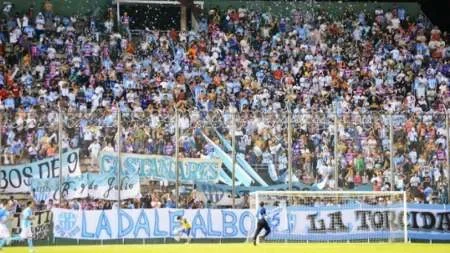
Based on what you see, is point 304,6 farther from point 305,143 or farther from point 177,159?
point 177,159

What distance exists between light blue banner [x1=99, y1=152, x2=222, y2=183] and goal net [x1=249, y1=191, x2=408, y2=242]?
176cm

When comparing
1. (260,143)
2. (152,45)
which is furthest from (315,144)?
(152,45)

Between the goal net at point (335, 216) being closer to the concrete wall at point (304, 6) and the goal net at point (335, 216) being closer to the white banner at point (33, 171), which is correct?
the white banner at point (33, 171)

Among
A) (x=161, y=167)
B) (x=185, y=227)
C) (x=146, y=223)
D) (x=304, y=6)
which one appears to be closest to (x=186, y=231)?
(x=185, y=227)

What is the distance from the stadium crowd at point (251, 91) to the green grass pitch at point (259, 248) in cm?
235

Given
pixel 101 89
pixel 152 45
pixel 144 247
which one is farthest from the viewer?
pixel 152 45

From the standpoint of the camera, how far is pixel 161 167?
31.4 m

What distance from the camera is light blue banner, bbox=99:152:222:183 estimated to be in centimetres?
3122

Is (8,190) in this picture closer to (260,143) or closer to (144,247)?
(144,247)

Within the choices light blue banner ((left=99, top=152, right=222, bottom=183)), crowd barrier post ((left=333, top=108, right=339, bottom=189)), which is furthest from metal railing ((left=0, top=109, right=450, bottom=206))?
light blue banner ((left=99, top=152, right=222, bottom=183))

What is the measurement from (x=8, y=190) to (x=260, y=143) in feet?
27.1

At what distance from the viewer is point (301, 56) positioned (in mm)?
43062

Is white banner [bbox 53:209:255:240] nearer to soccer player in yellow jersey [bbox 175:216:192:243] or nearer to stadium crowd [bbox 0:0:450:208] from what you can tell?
soccer player in yellow jersey [bbox 175:216:192:243]

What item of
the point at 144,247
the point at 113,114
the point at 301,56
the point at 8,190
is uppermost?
the point at 301,56
